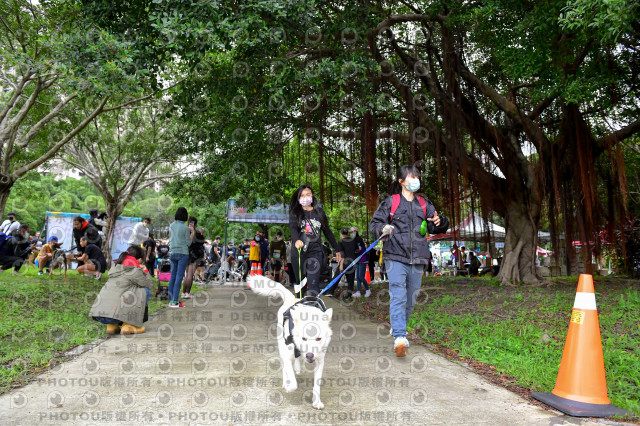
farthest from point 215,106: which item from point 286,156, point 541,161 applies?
point 541,161

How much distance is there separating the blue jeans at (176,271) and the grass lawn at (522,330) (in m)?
3.27

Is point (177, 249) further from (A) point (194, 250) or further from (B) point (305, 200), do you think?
(B) point (305, 200)

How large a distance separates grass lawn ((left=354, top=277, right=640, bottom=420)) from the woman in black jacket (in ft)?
5.24

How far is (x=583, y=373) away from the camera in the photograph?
10.1ft

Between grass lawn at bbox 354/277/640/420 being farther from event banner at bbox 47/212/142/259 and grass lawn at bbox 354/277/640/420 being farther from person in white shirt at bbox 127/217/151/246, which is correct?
event banner at bbox 47/212/142/259

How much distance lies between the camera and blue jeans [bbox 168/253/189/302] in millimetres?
8023

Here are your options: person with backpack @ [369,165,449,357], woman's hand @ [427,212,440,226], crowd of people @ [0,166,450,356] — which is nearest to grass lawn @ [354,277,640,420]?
person with backpack @ [369,165,449,357]

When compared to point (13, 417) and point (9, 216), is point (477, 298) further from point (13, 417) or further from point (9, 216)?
point (9, 216)

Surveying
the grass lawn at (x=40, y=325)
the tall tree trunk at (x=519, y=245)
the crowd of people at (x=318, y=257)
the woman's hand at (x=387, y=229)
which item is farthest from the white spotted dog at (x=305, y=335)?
the tall tree trunk at (x=519, y=245)

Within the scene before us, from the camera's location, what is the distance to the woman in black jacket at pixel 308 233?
4888mm

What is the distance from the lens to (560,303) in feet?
23.2

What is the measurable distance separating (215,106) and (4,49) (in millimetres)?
5514

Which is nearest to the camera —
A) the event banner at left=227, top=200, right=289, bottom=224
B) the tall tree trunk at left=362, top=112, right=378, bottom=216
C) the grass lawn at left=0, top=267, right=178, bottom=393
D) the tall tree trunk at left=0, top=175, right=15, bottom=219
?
the grass lawn at left=0, top=267, right=178, bottom=393

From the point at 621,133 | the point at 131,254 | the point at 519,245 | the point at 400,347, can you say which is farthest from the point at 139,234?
the point at 621,133
